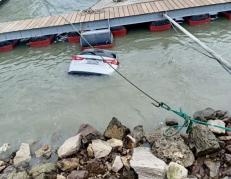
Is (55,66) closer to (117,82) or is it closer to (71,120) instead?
(117,82)

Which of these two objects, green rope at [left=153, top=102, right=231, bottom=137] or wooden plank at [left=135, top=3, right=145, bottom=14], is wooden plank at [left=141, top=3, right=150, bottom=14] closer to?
wooden plank at [left=135, top=3, right=145, bottom=14]

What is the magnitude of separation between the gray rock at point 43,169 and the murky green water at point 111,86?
2.55m

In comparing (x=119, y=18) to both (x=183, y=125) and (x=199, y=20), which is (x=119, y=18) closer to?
(x=199, y=20)

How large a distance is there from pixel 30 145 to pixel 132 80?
6.55m

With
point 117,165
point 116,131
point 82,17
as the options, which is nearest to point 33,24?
point 82,17

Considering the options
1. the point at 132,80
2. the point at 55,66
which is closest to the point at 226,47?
the point at 132,80

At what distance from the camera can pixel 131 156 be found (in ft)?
40.0

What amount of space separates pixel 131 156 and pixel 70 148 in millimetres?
2266

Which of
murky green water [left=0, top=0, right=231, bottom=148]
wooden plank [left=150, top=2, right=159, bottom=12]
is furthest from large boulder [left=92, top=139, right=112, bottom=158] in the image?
wooden plank [left=150, top=2, right=159, bottom=12]

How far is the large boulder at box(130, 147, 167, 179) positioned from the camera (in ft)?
36.5

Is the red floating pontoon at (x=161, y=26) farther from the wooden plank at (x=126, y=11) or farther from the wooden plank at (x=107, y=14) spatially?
the wooden plank at (x=107, y=14)

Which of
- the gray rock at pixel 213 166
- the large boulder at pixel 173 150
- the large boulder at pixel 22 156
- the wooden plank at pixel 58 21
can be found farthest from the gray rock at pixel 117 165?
the wooden plank at pixel 58 21

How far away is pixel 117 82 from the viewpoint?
1848 centimetres

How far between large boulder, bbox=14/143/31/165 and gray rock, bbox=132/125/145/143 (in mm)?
4161
